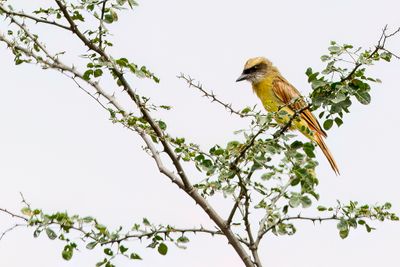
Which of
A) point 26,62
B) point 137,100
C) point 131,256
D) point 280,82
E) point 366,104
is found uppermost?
point 280,82

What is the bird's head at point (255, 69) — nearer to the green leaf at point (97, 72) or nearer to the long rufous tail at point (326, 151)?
the long rufous tail at point (326, 151)

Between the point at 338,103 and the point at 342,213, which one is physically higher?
the point at 338,103

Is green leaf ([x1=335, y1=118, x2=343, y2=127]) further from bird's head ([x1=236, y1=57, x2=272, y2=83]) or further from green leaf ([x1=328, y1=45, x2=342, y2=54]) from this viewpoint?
bird's head ([x1=236, y1=57, x2=272, y2=83])

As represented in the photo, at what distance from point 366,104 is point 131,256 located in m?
1.72

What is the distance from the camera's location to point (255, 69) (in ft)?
30.7

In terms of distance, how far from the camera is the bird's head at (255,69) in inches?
361

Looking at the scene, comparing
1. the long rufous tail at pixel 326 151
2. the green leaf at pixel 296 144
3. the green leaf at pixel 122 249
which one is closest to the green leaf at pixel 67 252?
the green leaf at pixel 122 249

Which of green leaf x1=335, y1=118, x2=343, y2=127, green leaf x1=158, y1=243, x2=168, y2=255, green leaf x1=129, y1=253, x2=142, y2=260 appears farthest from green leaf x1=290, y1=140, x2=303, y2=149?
green leaf x1=129, y1=253, x2=142, y2=260

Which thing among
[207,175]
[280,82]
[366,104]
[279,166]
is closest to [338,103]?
[366,104]

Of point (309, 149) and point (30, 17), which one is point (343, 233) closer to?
point (309, 149)

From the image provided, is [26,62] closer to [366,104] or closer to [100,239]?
[100,239]

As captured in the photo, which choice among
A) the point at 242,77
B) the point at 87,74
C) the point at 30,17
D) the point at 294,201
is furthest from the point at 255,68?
the point at 294,201

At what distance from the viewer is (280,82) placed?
9.13m

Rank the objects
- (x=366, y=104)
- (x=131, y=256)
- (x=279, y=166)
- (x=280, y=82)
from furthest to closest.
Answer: (x=280, y=82) < (x=131, y=256) < (x=279, y=166) < (x=366, y=104)
